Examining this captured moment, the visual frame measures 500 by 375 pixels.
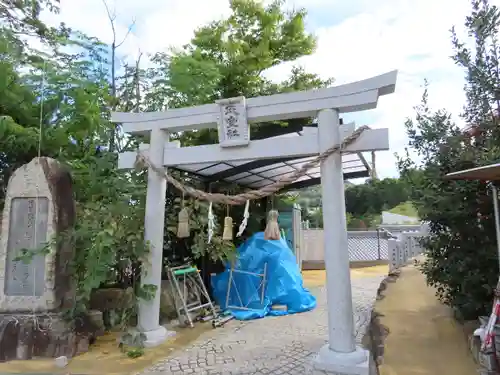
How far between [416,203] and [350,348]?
178cm

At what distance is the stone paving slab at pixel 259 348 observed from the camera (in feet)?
12.4

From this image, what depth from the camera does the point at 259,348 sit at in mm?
4402

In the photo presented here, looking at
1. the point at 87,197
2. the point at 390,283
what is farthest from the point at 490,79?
the point at 87,197

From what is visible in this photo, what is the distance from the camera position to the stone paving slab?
379 cm

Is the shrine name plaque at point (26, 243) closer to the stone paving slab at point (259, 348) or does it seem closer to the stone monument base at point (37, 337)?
the stone monument base at point (37, 337)

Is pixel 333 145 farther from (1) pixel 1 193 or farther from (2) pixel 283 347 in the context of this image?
(1) pixel 1 193

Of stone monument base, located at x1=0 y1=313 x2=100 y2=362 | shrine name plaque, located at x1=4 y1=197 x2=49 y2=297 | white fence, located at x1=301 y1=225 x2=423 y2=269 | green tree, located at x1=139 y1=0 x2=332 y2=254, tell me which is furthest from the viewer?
white fence, located at x1=301 y1=225 x2=423 y2=269

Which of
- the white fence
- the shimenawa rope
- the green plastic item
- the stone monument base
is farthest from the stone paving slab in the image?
the white fence

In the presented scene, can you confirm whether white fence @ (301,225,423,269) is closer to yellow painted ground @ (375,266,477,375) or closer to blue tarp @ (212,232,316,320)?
blue tarp @ (212,232,316,320)

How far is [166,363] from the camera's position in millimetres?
3973

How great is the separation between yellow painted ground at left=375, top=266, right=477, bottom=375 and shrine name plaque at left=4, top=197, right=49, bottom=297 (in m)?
4.28

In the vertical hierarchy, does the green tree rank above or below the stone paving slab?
above

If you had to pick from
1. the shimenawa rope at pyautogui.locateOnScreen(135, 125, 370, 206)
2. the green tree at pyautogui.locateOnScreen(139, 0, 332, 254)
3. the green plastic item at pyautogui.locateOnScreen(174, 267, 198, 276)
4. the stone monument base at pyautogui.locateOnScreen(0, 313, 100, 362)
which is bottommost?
the stone monument base at pyautogui.locateOnScreen(0, 313, 100, 362)

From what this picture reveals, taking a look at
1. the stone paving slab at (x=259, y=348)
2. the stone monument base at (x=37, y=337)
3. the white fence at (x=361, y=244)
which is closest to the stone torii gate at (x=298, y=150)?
the stone paving slab at (x=259, y=348)
